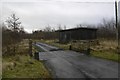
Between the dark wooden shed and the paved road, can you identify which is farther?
the dark wooden shed

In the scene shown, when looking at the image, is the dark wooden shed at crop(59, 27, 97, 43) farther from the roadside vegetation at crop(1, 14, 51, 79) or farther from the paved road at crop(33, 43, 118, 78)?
the paved road at crop(33, 43, 118, 78)

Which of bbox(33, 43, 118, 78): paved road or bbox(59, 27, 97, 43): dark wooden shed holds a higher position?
bbox(59, 27, 97, 43): dark wooden shed

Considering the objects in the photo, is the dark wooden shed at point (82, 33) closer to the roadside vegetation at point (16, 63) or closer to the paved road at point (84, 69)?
the roadside vegetation at point (16, 63)

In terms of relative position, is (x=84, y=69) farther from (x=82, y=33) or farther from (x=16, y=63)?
(x=82, y=33)

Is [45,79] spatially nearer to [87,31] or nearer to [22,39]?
[22,39]

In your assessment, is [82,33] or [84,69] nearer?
[84,69]

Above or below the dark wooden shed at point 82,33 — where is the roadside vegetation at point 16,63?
below

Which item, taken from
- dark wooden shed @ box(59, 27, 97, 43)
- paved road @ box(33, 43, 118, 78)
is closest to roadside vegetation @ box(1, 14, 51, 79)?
paved road @ box(33, 43, 118, 78)

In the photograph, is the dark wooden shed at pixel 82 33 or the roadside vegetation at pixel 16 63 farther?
the dark wooden shed at pixel 82 33

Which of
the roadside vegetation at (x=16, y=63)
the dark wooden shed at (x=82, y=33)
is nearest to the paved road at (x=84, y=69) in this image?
the roadside vegetation at (x=16, y=63)

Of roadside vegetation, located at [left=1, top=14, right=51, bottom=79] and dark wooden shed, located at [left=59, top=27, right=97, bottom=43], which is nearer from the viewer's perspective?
roadside vegetation, located at [left=1, top=14, right=51, bottom=79]

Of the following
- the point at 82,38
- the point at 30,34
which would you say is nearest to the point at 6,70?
the point at 30,34

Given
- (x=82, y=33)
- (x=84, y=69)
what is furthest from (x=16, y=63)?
(x=82, y=33)

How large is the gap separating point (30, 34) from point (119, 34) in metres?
10.7
